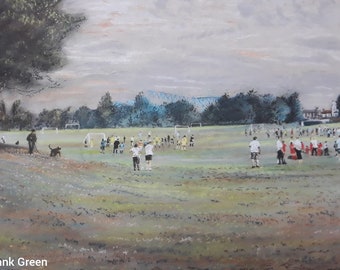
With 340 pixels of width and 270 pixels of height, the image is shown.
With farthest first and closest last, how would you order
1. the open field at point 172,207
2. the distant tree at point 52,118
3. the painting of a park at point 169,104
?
the distant tree at point 52,118
the painting of a park at point 169,104
the open field at point 172,207

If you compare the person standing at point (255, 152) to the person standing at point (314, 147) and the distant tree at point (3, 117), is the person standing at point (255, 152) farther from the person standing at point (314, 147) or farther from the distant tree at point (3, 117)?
the distant tree at point (3, 117)

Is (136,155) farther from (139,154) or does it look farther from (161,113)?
(161,113)

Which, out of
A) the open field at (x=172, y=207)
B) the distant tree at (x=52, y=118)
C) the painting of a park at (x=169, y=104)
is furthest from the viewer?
the distant tree at (x=52, y=118)

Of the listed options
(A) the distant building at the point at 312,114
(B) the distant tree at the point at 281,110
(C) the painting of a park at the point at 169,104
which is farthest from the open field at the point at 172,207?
(A) the distant building at the point at 312,114

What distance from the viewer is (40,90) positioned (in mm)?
4305

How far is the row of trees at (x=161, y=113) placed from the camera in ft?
14.1

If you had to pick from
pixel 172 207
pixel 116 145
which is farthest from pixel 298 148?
pixel 116 145

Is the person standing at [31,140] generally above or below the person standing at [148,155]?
above

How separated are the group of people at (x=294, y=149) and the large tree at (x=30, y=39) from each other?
1.35 metres

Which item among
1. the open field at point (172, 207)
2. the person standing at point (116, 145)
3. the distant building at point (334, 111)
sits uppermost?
the distant building at point (334, 111)

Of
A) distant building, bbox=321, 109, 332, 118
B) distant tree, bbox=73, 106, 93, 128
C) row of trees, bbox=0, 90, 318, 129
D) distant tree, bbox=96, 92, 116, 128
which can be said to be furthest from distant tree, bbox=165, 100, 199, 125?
distant building, bbox=321, 109, 332, 118

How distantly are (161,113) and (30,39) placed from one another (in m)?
0.96

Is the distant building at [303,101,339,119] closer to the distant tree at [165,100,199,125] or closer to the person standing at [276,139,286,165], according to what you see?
the person standing at [276,139,286,165]

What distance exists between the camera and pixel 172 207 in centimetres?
411
